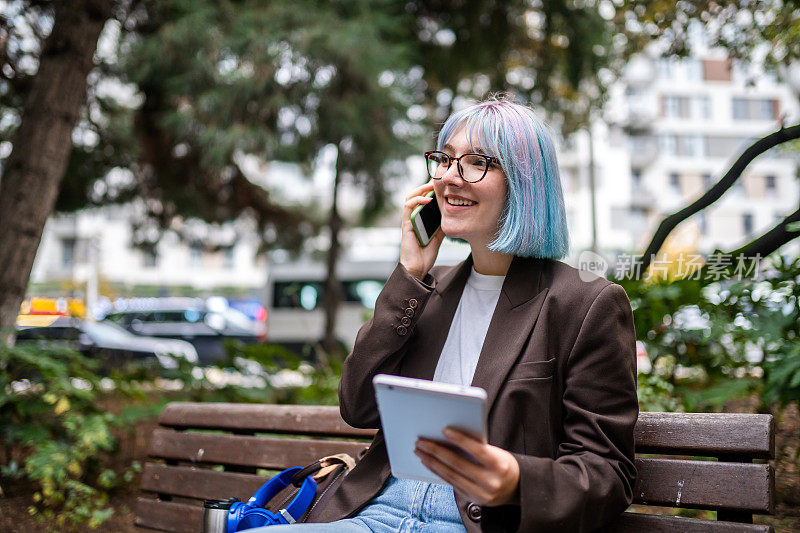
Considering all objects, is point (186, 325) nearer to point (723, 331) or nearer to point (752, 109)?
point (723, 331)

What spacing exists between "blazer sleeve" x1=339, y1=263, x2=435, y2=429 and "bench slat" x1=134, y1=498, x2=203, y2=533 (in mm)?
1182

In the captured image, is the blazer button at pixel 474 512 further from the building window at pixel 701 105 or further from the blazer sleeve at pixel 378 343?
the building window at pixel 701 105

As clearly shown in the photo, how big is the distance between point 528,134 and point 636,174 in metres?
55.3

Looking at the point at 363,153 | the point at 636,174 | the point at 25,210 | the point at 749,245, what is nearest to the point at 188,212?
the point at 363,153

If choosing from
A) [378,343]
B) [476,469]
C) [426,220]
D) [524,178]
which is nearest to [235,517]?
[378,343]

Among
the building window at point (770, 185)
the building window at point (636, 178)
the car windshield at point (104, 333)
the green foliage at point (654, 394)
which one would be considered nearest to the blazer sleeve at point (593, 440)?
the green foliage at point (654, 394)

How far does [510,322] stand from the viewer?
2213mm

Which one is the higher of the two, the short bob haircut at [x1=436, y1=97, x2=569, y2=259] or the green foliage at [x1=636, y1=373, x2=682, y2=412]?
the short bob haircut at [x1=436, y1=97, x2=569, y2=259]

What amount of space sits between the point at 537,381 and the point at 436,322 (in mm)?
466

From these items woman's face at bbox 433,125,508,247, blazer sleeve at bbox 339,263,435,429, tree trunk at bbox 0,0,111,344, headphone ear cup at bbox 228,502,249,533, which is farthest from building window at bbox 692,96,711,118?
headphone ear cup at bbox 228,502,249,533

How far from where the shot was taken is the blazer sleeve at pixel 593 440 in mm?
1771

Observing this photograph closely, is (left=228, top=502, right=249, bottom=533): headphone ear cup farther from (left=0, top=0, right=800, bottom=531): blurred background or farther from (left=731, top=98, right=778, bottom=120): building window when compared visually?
(left=731, top=98, right=778, bottom=120): building window

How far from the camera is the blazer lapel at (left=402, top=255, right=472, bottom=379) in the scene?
2348 mm
